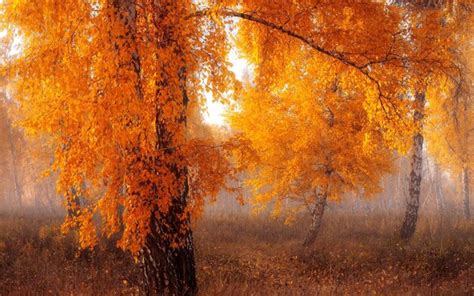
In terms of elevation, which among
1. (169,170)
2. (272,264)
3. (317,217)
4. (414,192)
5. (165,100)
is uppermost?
(165,100)

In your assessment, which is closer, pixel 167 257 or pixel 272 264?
pixel 167 257

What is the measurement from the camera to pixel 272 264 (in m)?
10.2

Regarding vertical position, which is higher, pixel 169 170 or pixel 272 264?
pixel 169 170

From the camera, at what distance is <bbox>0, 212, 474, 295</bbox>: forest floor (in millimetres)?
6629

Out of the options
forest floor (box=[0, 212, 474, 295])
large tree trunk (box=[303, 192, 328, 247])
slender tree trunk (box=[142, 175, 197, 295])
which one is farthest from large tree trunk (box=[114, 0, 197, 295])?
large tree trunk (box=[303, 192, 328, 247])

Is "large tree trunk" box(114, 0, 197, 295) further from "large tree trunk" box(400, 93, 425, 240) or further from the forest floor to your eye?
"large tree trunk" box(400, 93, 425, 240)

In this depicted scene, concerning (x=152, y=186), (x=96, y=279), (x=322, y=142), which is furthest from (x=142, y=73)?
(x=322, y=142)

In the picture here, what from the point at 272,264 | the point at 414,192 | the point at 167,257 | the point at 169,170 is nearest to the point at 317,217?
the point at 272,264

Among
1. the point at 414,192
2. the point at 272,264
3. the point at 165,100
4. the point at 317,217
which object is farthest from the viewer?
the point at 414,192

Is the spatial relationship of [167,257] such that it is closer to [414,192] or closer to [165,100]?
[165,100]

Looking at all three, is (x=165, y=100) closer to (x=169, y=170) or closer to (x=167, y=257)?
(x=169, y=170)

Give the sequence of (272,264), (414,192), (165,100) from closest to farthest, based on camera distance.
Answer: (165,100) < (272,264) < (414,192)

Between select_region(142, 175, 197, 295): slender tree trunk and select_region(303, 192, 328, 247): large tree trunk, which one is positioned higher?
select_region(142, 175, 197, 295): slender tree trunk

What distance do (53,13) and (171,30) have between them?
4.66 ft
